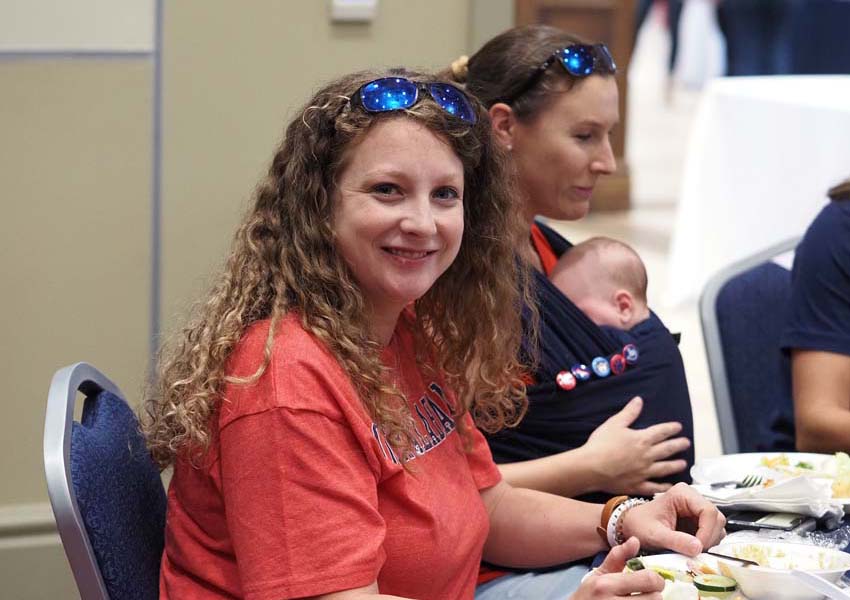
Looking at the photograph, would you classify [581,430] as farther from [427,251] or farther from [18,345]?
[18,345]

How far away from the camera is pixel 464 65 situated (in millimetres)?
2131

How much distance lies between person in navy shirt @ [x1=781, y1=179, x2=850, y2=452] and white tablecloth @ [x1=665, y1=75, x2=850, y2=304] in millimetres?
1918

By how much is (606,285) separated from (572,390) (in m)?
0.25

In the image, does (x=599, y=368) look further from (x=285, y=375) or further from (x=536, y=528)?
Result: (x=285, y=375)

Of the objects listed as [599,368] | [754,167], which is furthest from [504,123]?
[754,167]

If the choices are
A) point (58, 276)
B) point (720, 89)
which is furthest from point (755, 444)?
point (720, 89)

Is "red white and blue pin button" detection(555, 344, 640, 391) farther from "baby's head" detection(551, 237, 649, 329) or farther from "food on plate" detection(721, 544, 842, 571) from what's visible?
"food on plate" detection(721, 544, 842, 571)

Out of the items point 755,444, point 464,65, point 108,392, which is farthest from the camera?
point 755,444

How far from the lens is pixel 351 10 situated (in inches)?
111

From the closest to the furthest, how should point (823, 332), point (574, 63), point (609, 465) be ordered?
1. point (609, 465)
2. point (574, 63)
3. point (823, 332)

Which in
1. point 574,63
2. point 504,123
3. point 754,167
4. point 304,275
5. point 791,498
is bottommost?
point 791,498

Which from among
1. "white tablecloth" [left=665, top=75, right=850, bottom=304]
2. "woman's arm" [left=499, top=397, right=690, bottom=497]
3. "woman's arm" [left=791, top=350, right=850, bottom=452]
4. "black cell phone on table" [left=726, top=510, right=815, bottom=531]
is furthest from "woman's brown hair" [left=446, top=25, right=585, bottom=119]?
"white tablecloth" [left=665, top=75, right=850, bottom=304]

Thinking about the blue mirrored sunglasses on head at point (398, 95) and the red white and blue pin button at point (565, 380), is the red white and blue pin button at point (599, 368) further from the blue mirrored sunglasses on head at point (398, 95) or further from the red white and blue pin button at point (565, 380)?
the blue mirrored sunglasses on head at point (398, 95)

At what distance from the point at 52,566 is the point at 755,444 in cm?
156
